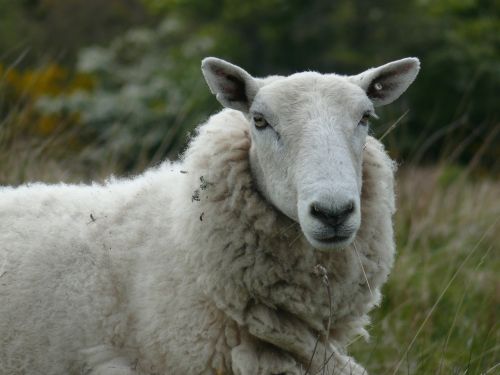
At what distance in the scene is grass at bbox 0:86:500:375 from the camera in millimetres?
4754

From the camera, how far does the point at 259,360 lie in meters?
3.29

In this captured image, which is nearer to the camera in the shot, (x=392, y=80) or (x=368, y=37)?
(x=392, y=80)

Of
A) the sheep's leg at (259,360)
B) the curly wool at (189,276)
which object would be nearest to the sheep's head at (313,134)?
the curly wool at (189,276)

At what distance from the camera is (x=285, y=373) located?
10.9 ft

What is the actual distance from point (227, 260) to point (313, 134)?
2.23 feet

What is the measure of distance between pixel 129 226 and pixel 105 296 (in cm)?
36

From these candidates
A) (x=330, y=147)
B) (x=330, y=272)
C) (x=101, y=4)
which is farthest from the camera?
(x=101, y=4)

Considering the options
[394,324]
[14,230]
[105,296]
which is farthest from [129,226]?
[394,324]

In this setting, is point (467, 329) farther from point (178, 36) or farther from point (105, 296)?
point (178, 36)

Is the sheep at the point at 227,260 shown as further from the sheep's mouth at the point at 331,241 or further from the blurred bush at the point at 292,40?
the blurred bush at the point at 292,40

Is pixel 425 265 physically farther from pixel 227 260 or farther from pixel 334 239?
pixel 334 239

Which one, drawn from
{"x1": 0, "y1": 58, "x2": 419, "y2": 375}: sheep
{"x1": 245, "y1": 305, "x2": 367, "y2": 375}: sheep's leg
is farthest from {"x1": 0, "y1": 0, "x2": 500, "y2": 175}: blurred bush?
{"x1": 245, "y1": 305, "x2": 367, "y2": 375}: sheep's leg

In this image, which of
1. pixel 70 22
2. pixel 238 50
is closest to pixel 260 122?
pixel 238 50

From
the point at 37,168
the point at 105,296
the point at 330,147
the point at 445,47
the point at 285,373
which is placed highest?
the point at 330,147
